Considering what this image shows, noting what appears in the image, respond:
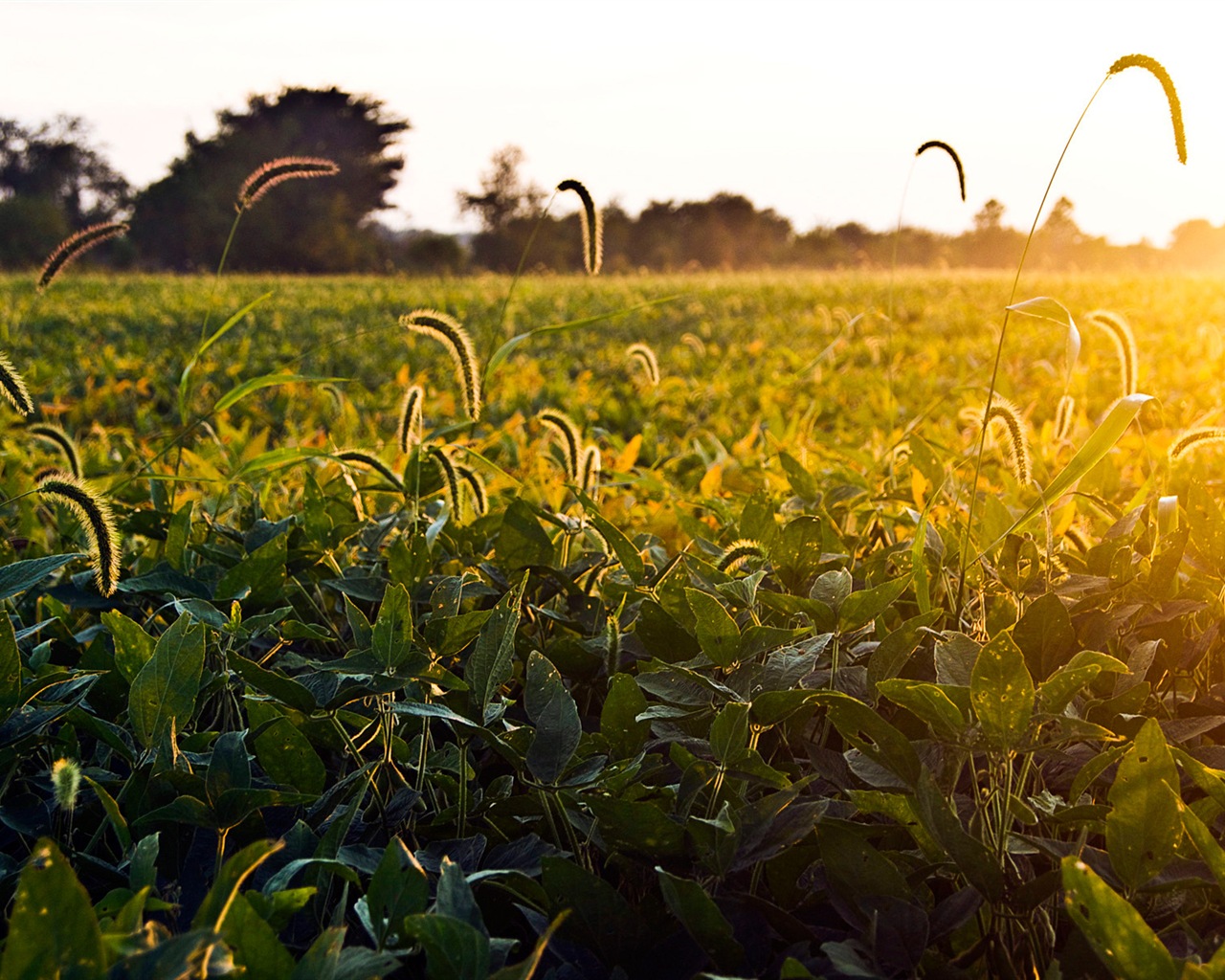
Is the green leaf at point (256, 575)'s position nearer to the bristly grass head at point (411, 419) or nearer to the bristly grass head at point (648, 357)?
the bristly grass head at point (411, 419)

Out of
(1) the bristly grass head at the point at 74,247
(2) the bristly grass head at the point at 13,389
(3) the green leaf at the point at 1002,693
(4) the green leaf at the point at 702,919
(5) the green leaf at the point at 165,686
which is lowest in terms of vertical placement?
(4) the green leaf at the point at 702,919

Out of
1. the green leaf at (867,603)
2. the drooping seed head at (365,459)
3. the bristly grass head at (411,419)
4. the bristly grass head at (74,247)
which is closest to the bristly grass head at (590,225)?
the bristly grass head at (411,419)

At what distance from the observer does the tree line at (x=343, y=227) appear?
4284 centimetres

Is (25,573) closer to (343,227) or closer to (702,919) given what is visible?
(702,919)

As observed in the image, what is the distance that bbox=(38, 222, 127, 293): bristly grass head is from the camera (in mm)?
1980

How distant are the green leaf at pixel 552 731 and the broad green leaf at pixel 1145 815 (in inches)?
18.8

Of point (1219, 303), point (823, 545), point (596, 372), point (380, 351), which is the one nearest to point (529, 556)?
point (823, 545)

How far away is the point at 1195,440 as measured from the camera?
146 centimetres

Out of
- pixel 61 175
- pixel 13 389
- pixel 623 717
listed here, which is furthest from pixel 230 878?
pixel 61 175

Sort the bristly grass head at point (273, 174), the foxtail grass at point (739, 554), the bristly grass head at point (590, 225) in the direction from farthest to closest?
the bristly grass head at point (273, 174), the bristly grass head at point (590, 225), the foxtail grass at point (739, 554)

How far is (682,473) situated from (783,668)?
2.66m

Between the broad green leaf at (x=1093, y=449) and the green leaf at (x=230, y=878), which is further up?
the broad green leaf at (x=1093, y=449)

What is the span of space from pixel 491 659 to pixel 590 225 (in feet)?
3.61

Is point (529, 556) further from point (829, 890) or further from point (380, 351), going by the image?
point (380, 351)
